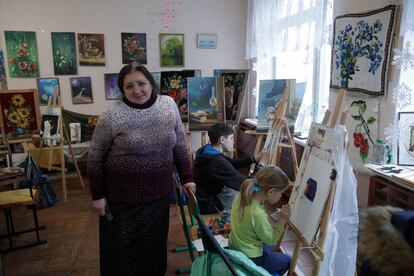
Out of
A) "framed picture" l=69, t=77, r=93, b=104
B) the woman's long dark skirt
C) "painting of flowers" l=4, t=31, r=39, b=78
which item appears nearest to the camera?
the woman's long dark skirt

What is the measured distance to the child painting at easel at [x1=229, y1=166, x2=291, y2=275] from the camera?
1.58 m

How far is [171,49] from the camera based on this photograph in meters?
4.97

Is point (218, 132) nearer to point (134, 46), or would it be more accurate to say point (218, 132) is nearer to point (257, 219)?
point (257, 219)

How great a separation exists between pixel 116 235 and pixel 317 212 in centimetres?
102

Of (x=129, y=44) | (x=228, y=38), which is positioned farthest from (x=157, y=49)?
(x=228, y=38)

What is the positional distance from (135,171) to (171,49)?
140 inches

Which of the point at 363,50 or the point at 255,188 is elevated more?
the point at 363,50

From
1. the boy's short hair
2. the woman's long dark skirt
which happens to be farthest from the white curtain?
the woman's long dark skirt

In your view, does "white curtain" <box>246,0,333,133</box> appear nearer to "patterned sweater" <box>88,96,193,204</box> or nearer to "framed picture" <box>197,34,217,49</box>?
"framed picture" <box>197,34,217,49</box>

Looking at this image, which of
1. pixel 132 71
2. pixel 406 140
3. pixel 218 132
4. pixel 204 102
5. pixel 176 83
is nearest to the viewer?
pixel 132 71

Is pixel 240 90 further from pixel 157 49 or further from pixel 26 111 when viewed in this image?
pixel 26 111

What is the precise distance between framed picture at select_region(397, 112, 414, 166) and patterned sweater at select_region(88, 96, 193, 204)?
142cm

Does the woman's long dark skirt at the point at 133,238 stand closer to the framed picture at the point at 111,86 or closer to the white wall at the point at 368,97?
the white wall at the point at 368,97

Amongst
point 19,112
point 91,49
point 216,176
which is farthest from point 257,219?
point 91,49
